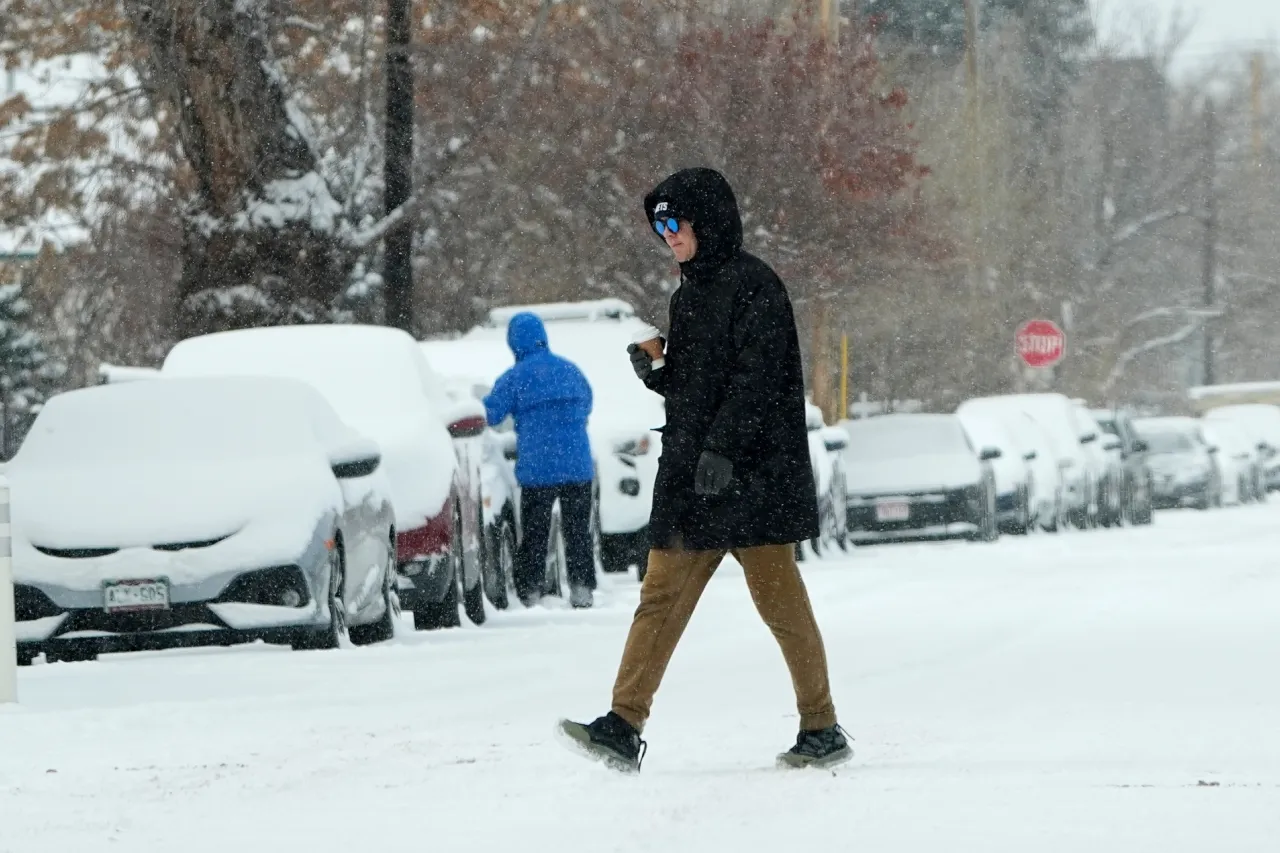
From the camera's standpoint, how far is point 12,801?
311 inches

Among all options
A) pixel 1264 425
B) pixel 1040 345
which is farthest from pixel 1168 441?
pixel 1264 425

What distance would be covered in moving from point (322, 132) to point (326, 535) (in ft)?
76.1

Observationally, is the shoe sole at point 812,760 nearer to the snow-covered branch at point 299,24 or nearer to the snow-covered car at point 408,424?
the snow-covered car at point 408,424

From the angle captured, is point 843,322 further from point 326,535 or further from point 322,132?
point 326,535

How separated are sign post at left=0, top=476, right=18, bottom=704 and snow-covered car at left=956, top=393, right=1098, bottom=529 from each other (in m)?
23.1

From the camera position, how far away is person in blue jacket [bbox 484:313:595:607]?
1672 cm

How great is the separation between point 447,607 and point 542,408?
1.56 meters

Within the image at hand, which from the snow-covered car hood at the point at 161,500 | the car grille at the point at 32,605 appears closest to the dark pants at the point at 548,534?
the snow-covered car hood at the point at 161,500

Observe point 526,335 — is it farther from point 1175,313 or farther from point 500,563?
point 1175,313

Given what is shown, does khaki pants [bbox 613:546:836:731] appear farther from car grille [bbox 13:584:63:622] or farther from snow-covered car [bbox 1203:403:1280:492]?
snow-covered car [bbox 1203:403:1280:492]

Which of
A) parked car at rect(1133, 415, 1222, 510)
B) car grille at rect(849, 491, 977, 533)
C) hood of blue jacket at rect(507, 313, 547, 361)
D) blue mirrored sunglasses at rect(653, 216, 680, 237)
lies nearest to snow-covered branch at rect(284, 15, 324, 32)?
car grille at rect(849, 491, 977, 533)

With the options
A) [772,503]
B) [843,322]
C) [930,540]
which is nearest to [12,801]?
[772,503]

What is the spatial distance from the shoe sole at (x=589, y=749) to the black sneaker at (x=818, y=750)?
439mm

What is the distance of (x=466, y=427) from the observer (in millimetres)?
15812
